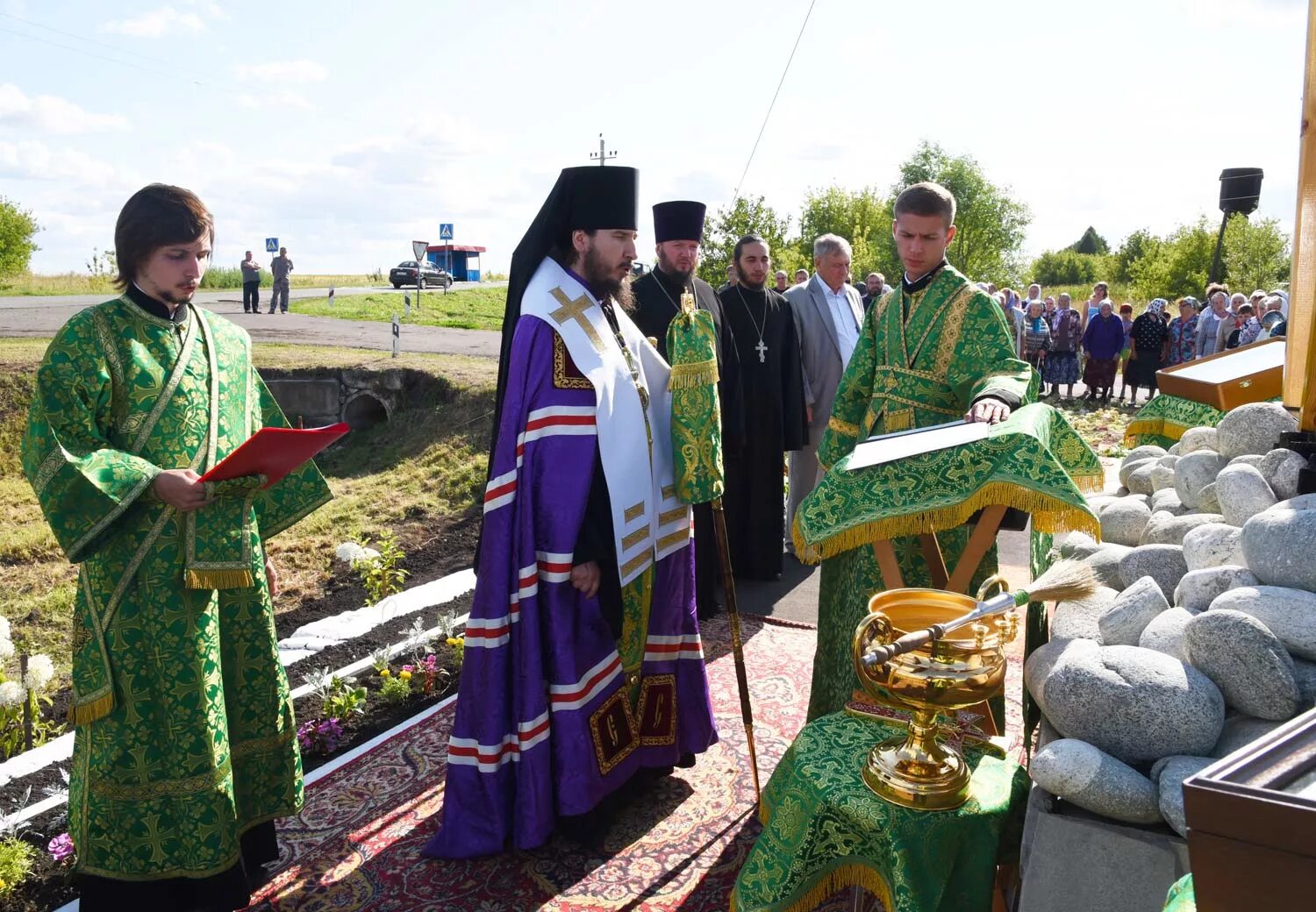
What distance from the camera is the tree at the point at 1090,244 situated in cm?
8869

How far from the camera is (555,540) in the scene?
3186 mm

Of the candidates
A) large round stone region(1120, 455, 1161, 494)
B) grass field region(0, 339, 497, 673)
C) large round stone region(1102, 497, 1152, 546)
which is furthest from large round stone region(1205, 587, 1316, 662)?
grass field region(0, 339, 497, 673)

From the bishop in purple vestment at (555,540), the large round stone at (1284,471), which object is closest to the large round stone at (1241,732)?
the large round stone at (1284,471)

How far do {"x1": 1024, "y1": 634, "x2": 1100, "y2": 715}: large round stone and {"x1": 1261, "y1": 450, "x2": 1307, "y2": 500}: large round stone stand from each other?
1.03 metres

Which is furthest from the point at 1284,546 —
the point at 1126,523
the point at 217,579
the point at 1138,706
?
the point at 217,579

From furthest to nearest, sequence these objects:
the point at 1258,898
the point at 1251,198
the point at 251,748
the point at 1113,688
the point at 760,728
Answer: the point at 1251,198
the point at 760,728
the point at 251,748
the point at 1113,688
the point at 1258,898

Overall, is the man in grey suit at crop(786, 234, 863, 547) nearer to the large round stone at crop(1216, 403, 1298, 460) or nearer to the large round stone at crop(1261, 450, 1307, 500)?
the large round stone at crop(1216, 403, 1298, 460)

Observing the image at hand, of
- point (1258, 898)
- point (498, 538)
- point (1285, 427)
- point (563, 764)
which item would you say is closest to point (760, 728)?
point (563, 764)

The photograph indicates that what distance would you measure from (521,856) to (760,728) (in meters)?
1.37

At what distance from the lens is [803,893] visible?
2281 mm

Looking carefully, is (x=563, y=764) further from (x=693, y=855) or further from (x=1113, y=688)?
(x=1113, y=688)

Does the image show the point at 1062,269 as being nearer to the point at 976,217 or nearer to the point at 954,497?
the point at 976,217

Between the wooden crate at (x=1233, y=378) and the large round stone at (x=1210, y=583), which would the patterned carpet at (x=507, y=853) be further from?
the wooden crate at (x=1233, y=378)

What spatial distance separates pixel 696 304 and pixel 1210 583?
337cm
